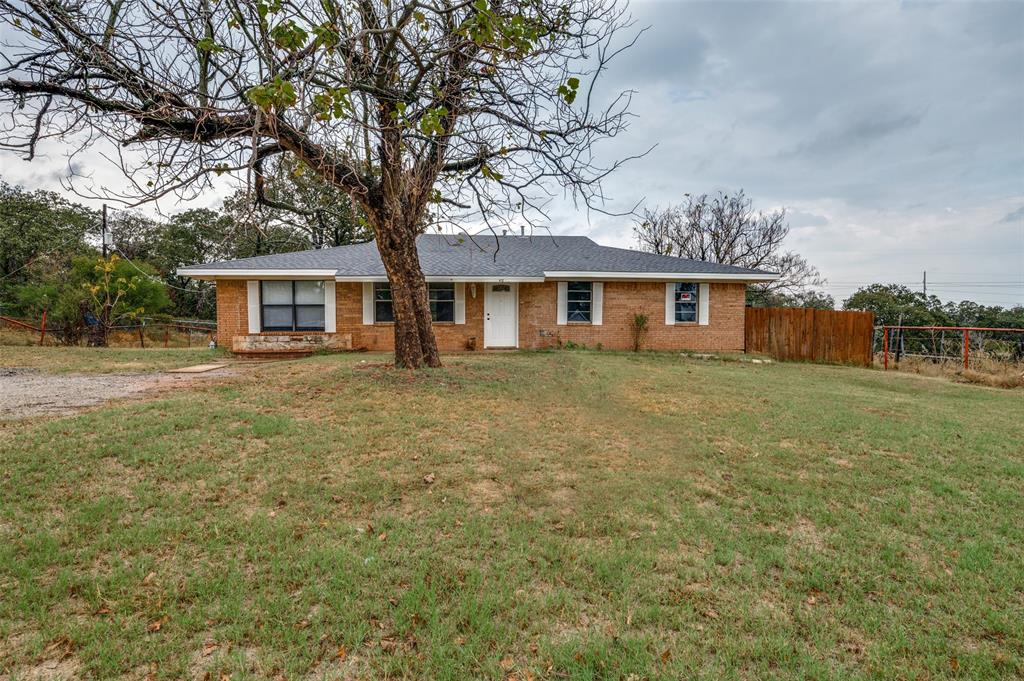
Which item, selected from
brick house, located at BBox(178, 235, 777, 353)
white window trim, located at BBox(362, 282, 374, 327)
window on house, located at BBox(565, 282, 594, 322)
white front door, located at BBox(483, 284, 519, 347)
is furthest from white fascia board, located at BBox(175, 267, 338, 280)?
window on house, located at BBox(565, 282, 594, 322)

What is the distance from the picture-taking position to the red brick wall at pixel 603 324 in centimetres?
1395

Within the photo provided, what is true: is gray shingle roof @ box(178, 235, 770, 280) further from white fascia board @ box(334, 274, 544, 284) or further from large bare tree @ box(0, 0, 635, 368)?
large bare tree @ box(0, 0, 635, 368)

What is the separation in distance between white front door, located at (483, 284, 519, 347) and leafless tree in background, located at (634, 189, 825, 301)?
14.7 metres

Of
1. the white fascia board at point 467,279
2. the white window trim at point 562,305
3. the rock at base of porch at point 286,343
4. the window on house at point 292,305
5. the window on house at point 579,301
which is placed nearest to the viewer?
the white fascia board at point 467,279

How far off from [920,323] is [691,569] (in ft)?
102

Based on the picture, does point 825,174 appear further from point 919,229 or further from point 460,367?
point 460,367

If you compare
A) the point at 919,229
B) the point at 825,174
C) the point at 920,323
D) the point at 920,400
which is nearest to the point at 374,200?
the point at 920,400

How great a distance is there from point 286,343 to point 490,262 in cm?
675

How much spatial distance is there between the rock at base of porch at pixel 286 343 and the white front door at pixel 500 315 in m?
4.38

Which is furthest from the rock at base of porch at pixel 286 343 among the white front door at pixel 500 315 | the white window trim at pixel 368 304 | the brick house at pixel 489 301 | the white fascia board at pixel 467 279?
the white front door at pixel 500 315

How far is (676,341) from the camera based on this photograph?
49.0ft

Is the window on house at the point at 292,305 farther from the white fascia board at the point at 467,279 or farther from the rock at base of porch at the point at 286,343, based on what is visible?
the white fascia board at the point at 467,279

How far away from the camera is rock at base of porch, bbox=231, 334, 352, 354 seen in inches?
528

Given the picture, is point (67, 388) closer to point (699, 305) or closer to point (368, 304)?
point (368, 304)
